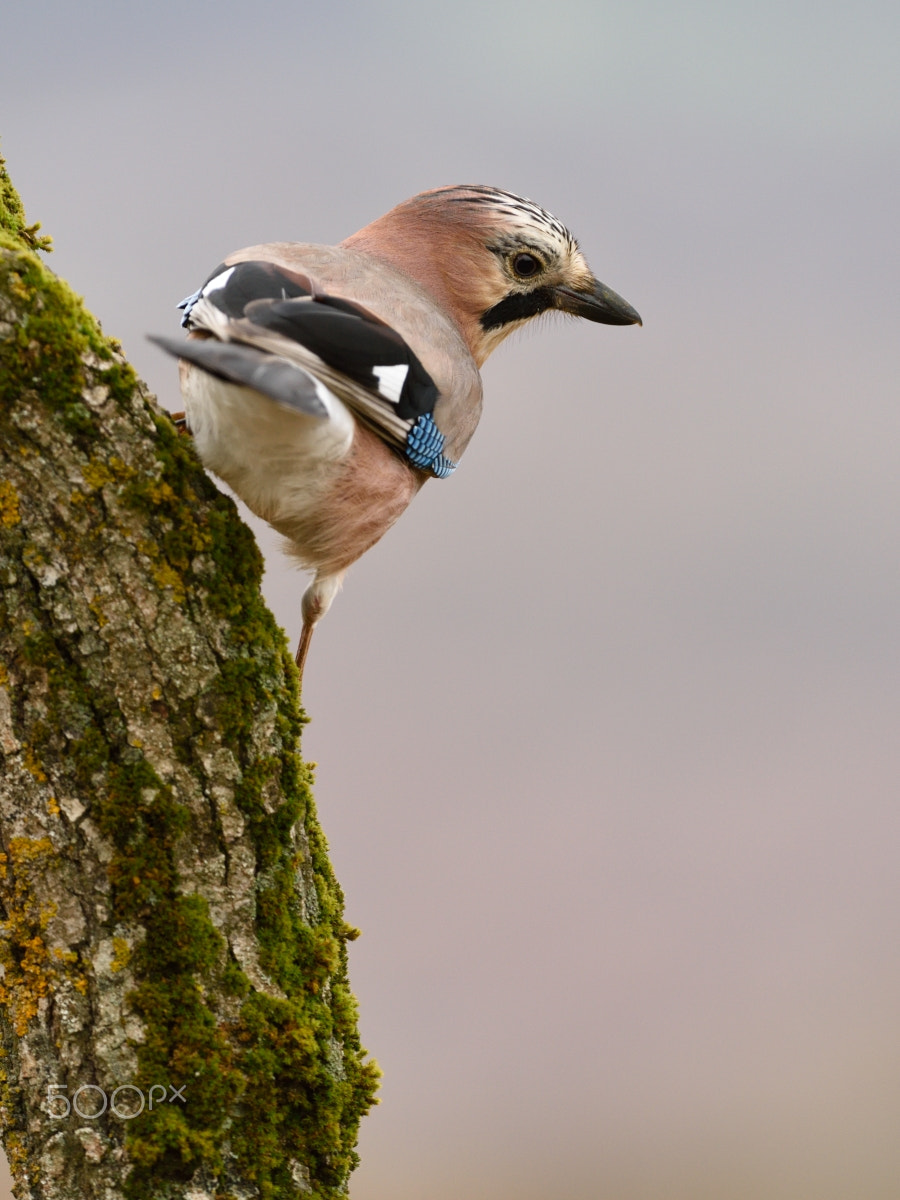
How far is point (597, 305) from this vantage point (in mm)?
4484

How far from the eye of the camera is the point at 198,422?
287 cm

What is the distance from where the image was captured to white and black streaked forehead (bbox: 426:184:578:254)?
409cm

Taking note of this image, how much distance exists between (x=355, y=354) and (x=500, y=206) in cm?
149

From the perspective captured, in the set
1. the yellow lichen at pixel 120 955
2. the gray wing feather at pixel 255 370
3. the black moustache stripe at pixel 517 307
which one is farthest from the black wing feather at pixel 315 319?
the yellow lichen at pixel 120 955

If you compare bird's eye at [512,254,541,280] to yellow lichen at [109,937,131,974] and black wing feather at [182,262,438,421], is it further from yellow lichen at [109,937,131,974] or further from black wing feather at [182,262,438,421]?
yellow lichen at [109,937,131,974]

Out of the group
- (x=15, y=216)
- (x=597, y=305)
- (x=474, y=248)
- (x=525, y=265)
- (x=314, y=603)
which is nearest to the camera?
(x=15, y=216)

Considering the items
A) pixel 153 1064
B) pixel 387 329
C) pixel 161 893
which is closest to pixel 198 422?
pixel 387 329

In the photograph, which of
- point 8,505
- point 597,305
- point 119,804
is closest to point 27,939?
point 119,804

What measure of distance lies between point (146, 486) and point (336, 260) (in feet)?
3.92

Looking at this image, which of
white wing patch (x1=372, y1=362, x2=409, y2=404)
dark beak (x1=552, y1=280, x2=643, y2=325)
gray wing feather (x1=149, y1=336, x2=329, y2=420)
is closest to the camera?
gray wing feather (x1=149, y1=336, x2=329, y2=420)

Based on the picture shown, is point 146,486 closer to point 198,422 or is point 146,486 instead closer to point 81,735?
point 198,422

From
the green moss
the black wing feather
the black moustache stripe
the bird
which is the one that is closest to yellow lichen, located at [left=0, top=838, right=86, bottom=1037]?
the bird

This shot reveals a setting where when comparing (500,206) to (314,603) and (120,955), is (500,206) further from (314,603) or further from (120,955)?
(120,955)

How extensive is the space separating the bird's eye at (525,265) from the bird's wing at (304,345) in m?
1.11
